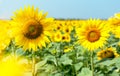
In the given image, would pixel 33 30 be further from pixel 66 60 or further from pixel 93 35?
pixel 66 60

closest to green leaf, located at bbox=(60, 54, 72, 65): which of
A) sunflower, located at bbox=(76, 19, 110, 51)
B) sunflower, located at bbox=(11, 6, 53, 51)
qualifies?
sunflower, located at bbox=(76, 19, 110, 51)

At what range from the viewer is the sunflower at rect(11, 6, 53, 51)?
1944 millimetres

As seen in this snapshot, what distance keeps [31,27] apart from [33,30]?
26 millimetres

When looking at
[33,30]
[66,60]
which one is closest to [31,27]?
[33,30]

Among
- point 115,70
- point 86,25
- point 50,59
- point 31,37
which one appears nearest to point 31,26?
point 31,37

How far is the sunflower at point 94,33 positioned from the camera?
112 inches

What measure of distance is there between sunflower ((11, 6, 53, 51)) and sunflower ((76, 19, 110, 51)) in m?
0.85

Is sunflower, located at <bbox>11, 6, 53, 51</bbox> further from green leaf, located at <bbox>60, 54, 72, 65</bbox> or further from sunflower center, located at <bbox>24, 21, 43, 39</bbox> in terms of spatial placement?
green leaf, located at <bbox>60, 54, 72, 65</bbox>

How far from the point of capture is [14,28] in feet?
6.75

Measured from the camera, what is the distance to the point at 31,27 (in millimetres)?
1996

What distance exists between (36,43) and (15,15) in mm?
228

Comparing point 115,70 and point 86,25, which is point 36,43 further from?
point 115,70

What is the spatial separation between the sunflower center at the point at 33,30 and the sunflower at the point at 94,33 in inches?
35.8

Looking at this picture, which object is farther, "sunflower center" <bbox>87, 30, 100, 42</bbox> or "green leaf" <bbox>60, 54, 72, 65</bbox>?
"green leaf" <bbox>60, 54, 72, 65</bbox>
